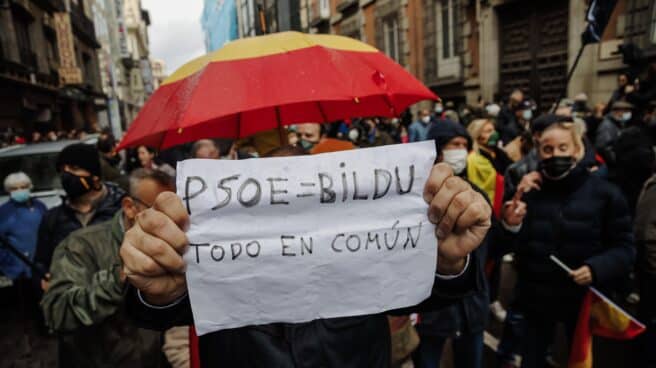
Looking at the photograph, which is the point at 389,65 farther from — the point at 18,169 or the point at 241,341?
the point at 18,169

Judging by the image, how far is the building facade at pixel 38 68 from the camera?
15.5 m

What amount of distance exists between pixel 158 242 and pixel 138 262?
75 mm

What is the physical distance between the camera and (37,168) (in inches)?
222

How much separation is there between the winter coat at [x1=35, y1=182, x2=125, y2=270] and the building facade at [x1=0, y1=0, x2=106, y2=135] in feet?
45.0

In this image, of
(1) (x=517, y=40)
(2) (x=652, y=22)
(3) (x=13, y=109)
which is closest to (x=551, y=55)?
(1) (x=517, y=40)

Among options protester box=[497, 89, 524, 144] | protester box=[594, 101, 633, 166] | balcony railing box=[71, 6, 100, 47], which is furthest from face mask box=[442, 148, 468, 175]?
balcony railing box=[71, 6, 100, 47]

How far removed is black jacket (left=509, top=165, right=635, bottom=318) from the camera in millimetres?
2449

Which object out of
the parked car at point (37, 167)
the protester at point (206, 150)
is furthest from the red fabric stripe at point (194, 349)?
the parked car at point (37, 167)

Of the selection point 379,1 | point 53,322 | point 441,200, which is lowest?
point 53,322

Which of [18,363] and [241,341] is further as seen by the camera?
[18,363]

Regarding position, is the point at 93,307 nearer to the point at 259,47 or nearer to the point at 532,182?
the point at 259,47

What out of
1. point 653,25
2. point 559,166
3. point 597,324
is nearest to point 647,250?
point 597,324

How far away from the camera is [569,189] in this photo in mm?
2520

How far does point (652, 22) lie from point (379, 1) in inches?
508
